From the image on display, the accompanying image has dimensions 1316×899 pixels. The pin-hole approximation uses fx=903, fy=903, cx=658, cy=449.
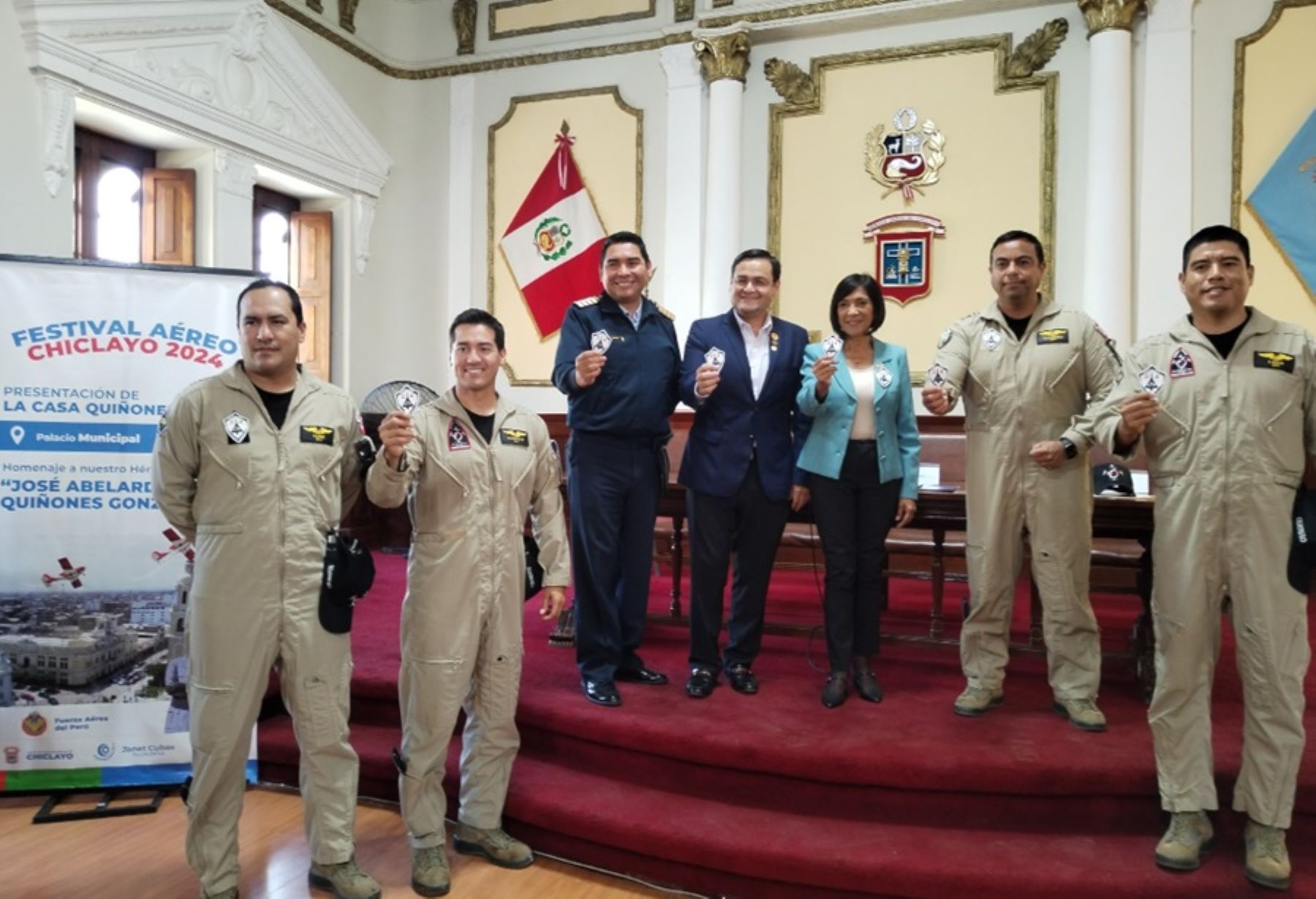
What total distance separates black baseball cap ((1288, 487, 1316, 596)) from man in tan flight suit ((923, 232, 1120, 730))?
0.57 meters

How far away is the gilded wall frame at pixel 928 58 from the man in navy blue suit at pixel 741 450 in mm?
3410

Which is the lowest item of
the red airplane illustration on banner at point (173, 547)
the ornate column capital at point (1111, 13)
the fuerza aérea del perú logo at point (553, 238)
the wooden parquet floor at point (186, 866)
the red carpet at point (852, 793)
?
the wooden parquet floor at point (186, 866)

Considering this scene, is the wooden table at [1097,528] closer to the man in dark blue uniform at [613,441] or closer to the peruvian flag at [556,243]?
the man in dark blue uniform at [613,441]

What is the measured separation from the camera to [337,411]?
2.41 metres

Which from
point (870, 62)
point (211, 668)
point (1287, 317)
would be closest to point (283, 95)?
point (870, 62)

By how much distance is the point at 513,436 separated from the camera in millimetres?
2523

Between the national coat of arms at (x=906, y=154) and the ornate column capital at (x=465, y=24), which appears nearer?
the national coat of arms at (x=906, y=154)

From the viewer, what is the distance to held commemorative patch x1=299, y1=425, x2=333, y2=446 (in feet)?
7.59

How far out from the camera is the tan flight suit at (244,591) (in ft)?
7.29

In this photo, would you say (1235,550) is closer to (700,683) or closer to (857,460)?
(857,460)

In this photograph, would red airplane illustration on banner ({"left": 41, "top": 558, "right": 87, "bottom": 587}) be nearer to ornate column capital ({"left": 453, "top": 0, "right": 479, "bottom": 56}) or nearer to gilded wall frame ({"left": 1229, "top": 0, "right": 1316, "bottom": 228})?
ornate column capital ({"left": 453, "top": 0, "right": 479, "bottom": 56})

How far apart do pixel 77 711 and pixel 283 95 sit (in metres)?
4.43

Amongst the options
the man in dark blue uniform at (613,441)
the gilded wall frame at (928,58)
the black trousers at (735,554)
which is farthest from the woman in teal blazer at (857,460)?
the gilded wall frame at (928,58)

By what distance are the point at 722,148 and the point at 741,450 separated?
163 inches
